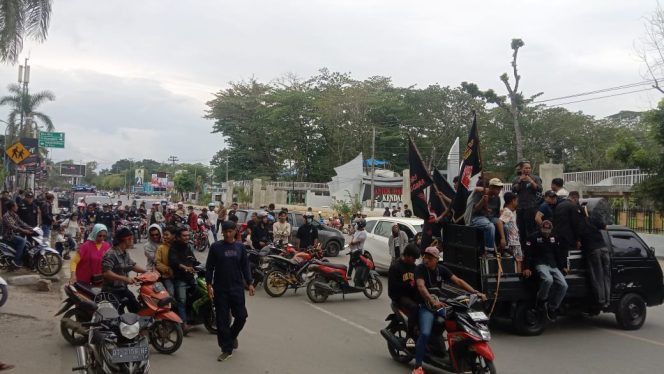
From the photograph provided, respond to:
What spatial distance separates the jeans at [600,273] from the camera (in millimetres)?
→ 8312

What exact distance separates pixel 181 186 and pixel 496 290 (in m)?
83.3

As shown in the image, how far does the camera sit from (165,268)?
7.77 metres

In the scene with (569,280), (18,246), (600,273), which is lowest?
(18,246)

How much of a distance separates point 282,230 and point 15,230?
19.7ft

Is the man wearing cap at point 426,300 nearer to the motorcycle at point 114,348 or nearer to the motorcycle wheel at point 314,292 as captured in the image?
the motorcycle at point 114,348

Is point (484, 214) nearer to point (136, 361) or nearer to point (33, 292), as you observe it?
point (136, 361)

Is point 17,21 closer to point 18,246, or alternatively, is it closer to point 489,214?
point 18,246

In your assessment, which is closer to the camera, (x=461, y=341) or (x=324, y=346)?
(x=461, y=341)

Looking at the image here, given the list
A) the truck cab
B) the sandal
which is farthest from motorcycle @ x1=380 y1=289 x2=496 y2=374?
the sandal

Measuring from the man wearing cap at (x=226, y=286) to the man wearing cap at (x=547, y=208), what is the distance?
177 inches

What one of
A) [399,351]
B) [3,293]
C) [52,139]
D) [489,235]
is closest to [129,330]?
[399,351]

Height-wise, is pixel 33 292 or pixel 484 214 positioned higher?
pixel 484 214

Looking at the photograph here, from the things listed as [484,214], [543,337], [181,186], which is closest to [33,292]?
[484,214]

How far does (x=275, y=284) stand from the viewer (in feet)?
37.6
